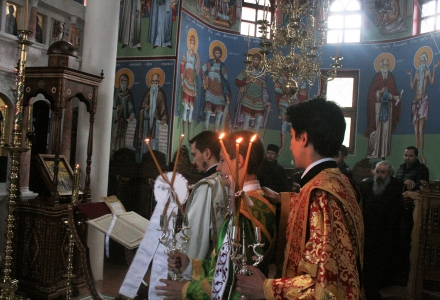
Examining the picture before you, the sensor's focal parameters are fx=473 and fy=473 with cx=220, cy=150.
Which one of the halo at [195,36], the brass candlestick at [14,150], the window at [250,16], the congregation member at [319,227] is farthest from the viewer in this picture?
the window at [250,16]

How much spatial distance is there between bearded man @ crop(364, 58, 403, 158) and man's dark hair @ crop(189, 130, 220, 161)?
28.3 ft

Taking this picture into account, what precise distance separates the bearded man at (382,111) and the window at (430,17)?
1.06 meters

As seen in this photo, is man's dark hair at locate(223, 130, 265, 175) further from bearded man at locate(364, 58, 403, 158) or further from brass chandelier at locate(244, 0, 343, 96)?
bearded man at locate(364, 58, 403, 158)

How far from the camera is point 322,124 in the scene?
1.76 metres

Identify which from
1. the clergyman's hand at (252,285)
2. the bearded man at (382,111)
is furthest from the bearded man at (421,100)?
the clergyman's hand at (252,285)

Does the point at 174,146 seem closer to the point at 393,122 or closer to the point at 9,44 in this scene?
the point at 9,44

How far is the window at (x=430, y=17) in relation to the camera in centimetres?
1026

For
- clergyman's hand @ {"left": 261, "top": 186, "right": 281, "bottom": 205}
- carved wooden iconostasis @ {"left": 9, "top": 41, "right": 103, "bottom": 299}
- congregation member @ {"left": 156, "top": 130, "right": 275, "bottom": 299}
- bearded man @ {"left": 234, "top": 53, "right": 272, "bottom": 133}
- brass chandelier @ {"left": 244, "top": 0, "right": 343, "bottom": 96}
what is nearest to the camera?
congregation member @ {"left": 156, "top": 130, "right": 275, "bottom": 299}

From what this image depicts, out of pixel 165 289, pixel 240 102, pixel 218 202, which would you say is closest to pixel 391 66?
pixel 240 102

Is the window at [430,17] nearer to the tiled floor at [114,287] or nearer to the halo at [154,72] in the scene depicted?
the halo at [154,72]

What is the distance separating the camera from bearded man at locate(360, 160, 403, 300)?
492 cm

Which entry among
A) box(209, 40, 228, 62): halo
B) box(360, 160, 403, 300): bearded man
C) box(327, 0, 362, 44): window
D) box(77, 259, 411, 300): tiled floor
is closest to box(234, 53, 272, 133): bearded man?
box(209, 40, 228, 62): halo

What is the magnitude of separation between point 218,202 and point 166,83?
652 centimetres

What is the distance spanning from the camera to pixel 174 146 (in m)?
8.83
